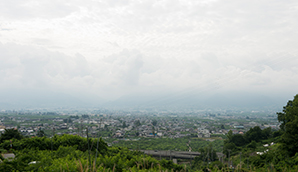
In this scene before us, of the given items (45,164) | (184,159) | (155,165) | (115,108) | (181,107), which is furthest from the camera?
(181,107)

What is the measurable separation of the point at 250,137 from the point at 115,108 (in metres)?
103

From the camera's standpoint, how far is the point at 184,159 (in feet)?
65.6

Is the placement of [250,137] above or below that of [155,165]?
below

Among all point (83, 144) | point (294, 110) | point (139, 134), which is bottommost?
point (139, 134)

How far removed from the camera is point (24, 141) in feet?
25.7

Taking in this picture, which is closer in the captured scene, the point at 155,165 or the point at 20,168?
the point at 20,168

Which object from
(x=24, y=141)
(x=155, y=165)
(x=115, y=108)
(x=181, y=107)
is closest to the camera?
(x=155, y=165)

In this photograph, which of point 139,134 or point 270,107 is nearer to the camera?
point 139,134

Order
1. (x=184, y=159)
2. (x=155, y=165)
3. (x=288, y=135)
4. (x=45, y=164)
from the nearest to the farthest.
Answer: (x=45, y=164)
(x=155, y=165)
(x=288, y=135)
(x=184, y=159)

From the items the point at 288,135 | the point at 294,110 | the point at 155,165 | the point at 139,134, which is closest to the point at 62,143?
the point at 155,165

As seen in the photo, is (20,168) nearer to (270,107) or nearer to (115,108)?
(115,108)

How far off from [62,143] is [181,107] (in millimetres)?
122774

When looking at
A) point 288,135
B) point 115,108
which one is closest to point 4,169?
point 288,135

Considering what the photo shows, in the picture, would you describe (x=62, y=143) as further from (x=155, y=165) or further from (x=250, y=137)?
(x=250, y=137)
